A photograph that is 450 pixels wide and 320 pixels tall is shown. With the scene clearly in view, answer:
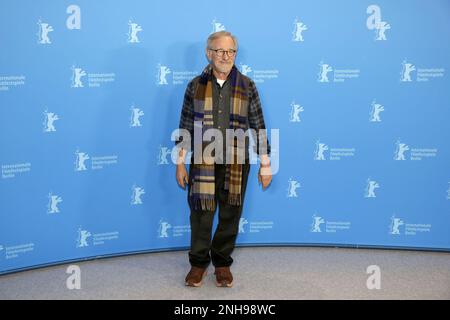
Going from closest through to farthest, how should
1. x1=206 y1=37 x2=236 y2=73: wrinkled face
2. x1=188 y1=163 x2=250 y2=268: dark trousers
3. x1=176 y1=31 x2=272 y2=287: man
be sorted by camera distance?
1. x1=206 y1=37 x2=236 y2=73: wrinkled face
2. x1=176 y1=31 x2=272 y2=287: man
3. x1=188 y1=163 x2=250 y2=268: dark trousers

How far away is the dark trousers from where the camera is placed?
9.80 feet

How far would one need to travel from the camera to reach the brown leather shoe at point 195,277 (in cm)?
300

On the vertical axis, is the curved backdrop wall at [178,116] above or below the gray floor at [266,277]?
above

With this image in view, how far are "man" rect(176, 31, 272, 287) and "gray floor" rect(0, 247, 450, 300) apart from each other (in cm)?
20

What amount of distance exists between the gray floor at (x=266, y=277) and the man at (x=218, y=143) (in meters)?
0.20

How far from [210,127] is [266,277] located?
105cm

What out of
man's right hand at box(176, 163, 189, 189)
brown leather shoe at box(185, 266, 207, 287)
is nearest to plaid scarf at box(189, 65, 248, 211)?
man's right hand at box(176, 163, 189, 189)

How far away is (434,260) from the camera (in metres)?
3.49

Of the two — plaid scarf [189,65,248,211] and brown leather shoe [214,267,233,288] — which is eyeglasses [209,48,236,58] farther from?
brown leather shoe [214,267,233,288]

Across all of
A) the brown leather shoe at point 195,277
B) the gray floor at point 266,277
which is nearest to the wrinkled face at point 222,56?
the brown leather shoe at point 195,277

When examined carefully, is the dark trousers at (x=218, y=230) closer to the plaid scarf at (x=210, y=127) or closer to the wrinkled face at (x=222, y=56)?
the plaid scarf at (x=210, y=127)

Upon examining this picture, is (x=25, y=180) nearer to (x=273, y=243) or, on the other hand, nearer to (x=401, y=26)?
(x=273, y=243)

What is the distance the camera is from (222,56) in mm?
2766
